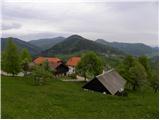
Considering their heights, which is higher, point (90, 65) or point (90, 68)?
point (90, 65)

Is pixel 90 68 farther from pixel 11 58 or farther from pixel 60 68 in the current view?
pixel 60 68

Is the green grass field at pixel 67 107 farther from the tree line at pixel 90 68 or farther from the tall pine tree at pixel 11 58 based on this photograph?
the tall pine tree at pixel 11 58

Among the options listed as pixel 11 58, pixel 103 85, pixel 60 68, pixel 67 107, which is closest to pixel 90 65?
pixel 11 58

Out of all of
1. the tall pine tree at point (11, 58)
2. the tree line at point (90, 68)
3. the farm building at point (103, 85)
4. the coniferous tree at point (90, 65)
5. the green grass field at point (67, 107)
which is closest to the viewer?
the green grass field at point (67, 107)

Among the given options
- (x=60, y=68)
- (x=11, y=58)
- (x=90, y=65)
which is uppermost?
(x=11, y=58)

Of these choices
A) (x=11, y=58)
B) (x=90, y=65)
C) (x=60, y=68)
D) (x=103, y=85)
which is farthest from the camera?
(x=60, y=68)

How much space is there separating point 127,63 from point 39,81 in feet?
64.5

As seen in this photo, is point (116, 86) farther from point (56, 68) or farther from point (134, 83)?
point (56, 68)

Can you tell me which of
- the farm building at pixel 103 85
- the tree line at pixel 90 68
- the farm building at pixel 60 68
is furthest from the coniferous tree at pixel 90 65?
the farm building at pixel 60 68

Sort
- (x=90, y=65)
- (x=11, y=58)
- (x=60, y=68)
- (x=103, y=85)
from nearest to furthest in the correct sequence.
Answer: (x=103, y=85) < (x=11, y=58) < (x=90, y=65) < (x=60, y=68)

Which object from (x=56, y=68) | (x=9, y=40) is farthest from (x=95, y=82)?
(x=56, y=68)

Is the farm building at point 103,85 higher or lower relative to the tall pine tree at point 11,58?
lower

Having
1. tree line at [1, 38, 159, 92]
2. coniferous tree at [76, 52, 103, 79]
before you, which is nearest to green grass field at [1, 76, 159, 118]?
tree line at [1, 38, 159, 92]

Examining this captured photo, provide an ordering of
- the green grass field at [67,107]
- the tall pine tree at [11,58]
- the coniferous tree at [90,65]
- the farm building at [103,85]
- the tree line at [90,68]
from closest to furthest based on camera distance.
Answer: the green grass field at [67,107], the farm building at [103,85], the tree line at [90,68], the tall pine tree at [11,58], the coniferous tree at [90,65]
